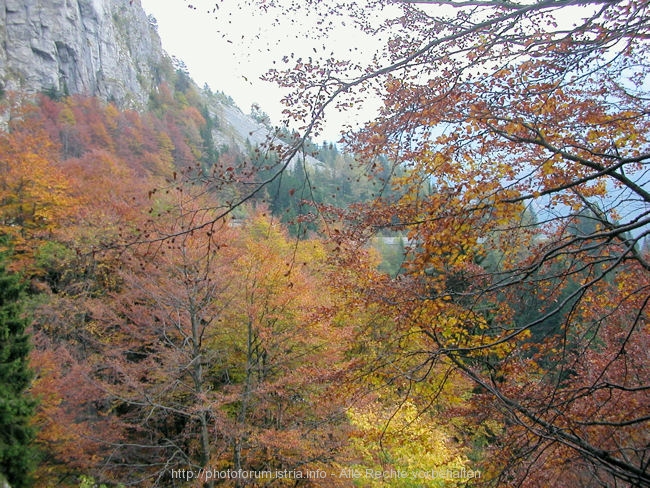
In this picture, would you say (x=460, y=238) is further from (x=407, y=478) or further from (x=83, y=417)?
(x=83, y=417)

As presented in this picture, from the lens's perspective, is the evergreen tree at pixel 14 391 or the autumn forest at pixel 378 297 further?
the evergreen tree at pixel 14 391

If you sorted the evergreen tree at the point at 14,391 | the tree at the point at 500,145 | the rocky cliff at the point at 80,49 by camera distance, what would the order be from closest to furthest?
the tree at the point at 500,145
the evergreen tree at the point at 14,391
the rocky cliff at the point at 80,49

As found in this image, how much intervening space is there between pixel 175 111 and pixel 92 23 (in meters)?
16.2

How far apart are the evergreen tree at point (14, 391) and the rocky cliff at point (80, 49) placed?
40.2 m

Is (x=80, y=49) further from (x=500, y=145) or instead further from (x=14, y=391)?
(x=500, y=145)

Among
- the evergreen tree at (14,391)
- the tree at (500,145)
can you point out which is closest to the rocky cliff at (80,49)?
the evergreen tree at (14,391)

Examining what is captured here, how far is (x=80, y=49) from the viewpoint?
5300 centimetres

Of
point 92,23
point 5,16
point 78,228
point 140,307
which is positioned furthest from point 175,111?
point 140,307

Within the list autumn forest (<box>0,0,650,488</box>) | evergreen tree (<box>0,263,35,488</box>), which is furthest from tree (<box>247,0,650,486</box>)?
evergreen tree (<box>0,263,35,488</box>)

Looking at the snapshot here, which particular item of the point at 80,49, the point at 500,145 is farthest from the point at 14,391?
the point at 80,49

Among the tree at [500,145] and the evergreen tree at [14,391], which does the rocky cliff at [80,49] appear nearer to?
the evergreen tree at [14,391]

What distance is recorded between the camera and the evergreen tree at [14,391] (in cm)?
885

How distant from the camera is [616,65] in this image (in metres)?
3.36

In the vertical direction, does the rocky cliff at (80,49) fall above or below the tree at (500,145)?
above
